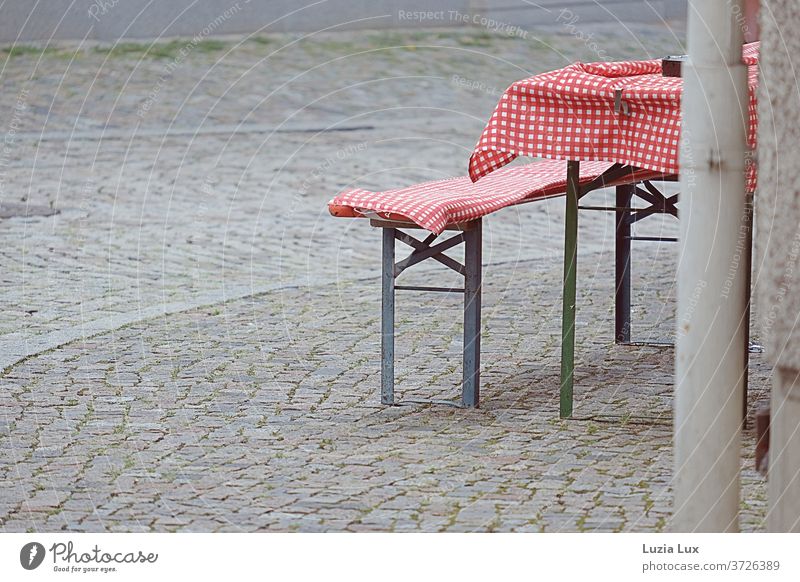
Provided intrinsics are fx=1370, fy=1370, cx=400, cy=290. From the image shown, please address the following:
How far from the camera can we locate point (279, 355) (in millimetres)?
6336

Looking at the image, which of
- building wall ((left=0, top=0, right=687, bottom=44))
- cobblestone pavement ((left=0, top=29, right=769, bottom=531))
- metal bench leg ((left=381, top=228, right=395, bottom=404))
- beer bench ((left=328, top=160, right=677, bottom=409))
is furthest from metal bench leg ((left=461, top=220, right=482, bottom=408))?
building wall ((left=0, top=0, right=687, bottom=44))

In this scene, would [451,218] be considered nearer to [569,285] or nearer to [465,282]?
[465,282]

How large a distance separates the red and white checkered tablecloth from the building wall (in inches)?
505

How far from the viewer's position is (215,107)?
14594mm

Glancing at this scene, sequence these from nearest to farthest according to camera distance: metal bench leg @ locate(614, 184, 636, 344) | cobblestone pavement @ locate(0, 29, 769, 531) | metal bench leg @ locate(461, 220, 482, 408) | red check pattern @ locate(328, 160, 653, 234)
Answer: cobblestone pavement @ locate(0, 29, 769, 531)
red check pattern @ locate(328, 160, 653, 234)
metal bench leg @ locate(461, 220, 482, 408)
metal bench leg @ locate(614, 184, 636, 344)

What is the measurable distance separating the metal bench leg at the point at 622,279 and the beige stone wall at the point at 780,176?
120 inches

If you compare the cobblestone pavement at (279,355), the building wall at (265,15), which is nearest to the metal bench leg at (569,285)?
the cobblestone pavement at (279,355)

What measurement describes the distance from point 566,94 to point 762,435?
163 cm

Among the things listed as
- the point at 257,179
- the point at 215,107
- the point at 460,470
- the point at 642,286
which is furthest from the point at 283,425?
the point at 215,107

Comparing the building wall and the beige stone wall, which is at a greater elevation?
the building wall

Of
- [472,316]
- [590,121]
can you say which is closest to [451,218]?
[472,316]

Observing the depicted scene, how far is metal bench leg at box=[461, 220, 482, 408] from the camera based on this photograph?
210 inches

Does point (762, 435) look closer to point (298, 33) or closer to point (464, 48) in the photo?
point (464, 48)

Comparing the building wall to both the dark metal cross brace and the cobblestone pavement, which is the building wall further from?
the dark metal cross brace
